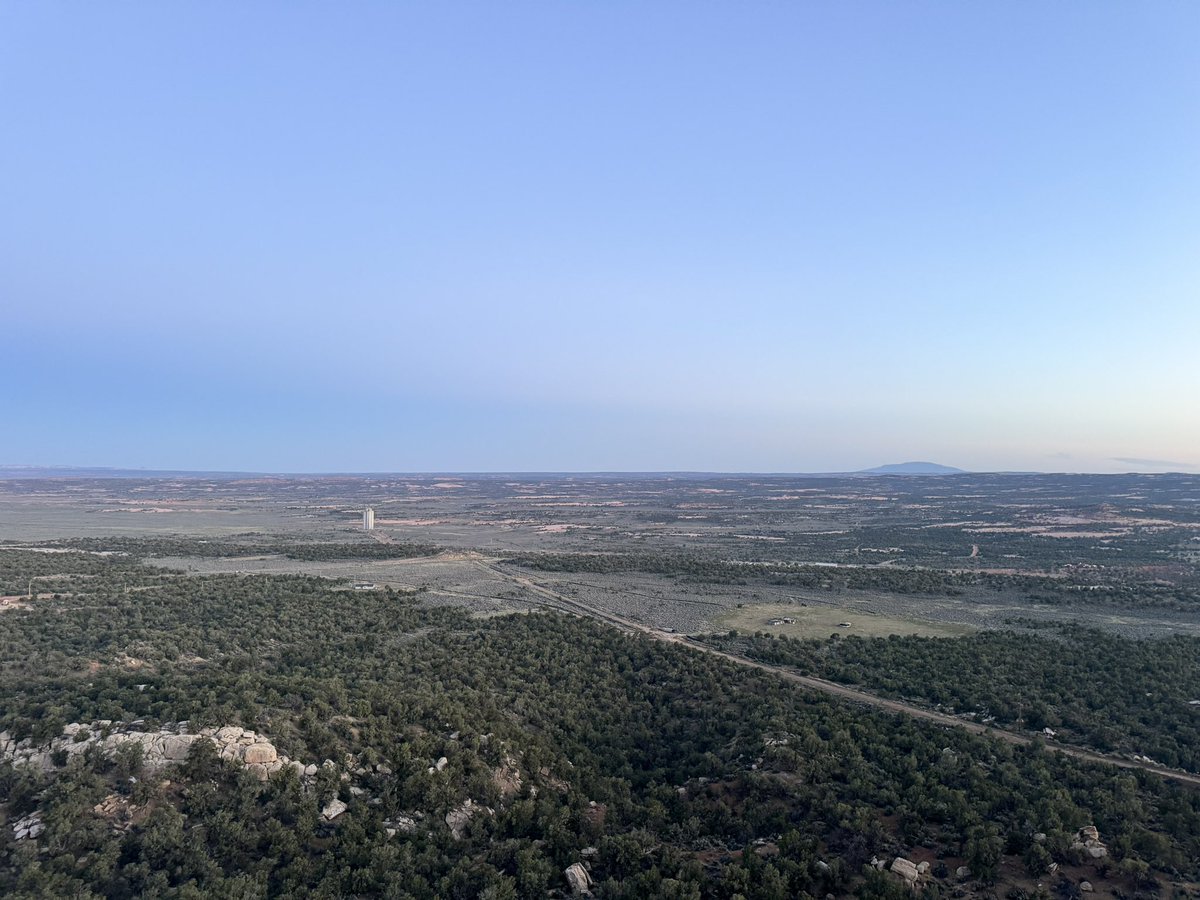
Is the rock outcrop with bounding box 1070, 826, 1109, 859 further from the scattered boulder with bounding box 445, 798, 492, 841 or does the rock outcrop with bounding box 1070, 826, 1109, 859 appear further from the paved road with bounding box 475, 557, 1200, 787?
the scattered boulder with bounding box 445, 798, 492, 841

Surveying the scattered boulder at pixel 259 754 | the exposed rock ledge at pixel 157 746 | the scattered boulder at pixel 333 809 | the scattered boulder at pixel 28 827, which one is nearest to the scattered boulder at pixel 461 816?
the scattered boulder at pixel 333 809

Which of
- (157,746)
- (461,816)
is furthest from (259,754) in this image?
(461,816)

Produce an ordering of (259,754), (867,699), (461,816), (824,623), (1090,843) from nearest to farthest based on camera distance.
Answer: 1. (1090,843)
2. (461,816)
3. (259,754)
4. (867,699)
5. (824,623)

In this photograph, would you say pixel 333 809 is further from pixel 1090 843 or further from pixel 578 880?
pixel 1090 843

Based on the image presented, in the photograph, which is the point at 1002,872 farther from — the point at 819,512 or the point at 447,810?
the point at 819,512

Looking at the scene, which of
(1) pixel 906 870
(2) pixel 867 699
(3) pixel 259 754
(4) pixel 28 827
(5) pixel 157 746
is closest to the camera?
(4) pixel 28 827

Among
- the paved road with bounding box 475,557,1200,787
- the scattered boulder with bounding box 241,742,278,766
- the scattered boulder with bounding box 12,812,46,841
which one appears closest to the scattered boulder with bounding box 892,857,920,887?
the paved road with bounding box 475,557,1200,787
